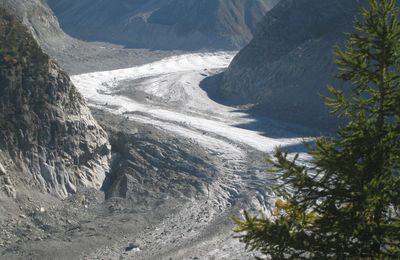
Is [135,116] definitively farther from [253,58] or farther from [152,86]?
[253,58]

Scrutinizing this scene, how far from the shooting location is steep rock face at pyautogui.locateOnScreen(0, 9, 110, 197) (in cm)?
2500

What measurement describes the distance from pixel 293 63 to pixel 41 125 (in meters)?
28.7

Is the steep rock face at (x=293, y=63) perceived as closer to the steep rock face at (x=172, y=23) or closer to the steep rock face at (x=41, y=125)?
the steep rock face at (x=41, y=125)

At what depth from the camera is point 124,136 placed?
105 ft

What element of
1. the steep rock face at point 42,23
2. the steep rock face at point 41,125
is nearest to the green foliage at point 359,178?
the steep rock face at point 41,125

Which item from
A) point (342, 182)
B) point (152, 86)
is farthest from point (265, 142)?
point (342, 182)

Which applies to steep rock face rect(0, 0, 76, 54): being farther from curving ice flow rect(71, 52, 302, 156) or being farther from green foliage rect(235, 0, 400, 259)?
green foliage rect(235, 0, 400, 259)

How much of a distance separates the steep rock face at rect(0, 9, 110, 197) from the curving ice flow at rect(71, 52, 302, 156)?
9.52 m

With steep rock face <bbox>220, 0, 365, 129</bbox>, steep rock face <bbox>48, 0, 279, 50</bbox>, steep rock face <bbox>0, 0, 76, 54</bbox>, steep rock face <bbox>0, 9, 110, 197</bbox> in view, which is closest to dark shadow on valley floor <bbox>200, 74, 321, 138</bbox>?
steep rock face <bbox>220, 0, 365, 129</bbox>

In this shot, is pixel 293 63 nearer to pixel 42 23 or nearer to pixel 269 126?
pixel 269 126

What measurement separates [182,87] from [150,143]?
75.4 feet

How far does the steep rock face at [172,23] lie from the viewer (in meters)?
91.4

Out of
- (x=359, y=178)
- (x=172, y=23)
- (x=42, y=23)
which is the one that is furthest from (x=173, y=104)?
(x=172, y=23)

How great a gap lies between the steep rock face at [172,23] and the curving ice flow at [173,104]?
2271 cm
